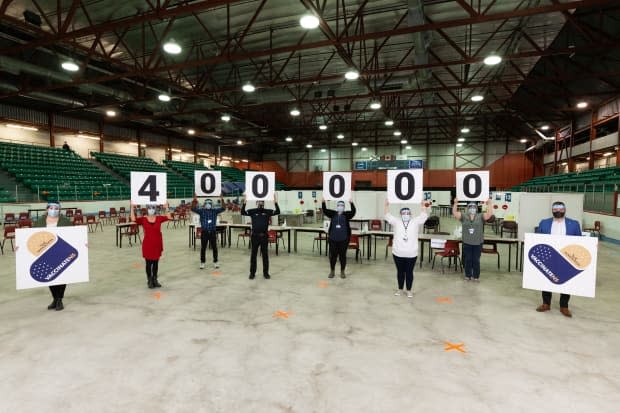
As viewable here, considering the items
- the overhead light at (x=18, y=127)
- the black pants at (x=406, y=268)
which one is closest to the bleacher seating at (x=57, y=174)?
the overhead light at (x=18, y=127)

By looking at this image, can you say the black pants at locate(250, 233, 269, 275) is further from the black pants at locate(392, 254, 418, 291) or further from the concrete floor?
the black pants at locate(392, 254, 418, 291)

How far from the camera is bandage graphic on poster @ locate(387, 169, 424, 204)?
6.57 metres

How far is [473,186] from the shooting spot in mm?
6934

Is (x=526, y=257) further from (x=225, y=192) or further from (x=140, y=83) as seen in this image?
(x=225, y=192)

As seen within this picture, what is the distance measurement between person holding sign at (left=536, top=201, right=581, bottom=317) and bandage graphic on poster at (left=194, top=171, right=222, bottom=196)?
260 inches

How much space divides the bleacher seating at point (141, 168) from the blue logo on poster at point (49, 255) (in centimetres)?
2001

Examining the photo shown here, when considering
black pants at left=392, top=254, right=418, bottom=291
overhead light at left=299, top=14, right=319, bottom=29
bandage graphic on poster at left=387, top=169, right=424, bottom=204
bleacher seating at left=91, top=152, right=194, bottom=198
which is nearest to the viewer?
black pants at left=392, top=254, right=418, bottom=291

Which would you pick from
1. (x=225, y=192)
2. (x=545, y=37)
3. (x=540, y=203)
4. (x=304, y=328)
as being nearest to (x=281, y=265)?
(x=304, y=328)

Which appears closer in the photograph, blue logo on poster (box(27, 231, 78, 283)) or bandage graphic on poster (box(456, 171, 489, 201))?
blue logo on poster (box(27, 231, 78, 283))

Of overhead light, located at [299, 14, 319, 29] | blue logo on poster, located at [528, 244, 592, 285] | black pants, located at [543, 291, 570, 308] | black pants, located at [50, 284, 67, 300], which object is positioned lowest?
black pants, located at [543, 291, 570, 308]

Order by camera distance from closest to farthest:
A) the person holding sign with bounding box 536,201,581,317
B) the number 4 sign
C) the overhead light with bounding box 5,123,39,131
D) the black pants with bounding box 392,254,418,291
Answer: the person holding sign with bounding box 536,201,581,317 → the black pants with bounding box 392,254,418,291 → the number 4 sign → the overhead light with bounding box 5,123,39,131

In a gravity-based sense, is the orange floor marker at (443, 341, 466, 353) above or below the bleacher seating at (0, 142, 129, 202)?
below

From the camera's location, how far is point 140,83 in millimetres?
18500

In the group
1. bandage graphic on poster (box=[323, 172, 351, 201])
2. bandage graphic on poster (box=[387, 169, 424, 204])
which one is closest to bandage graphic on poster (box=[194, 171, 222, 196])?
bandage graphic on poster (box=[323, 172, 351, 201])
